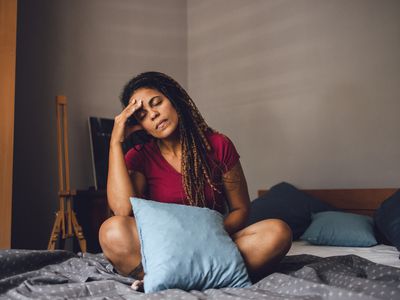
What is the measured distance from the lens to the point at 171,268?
121cm

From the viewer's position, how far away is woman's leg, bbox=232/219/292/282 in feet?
4.49

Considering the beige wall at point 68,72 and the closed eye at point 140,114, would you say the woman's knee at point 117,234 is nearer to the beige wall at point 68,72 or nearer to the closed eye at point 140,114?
the closed eye at point 140,114

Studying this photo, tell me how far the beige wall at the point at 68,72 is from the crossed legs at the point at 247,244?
1782 millimetres

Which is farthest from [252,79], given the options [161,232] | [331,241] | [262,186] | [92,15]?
[161,232]

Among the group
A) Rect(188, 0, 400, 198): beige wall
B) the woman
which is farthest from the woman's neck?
Rect(188, 0, 400, 198): beige wall

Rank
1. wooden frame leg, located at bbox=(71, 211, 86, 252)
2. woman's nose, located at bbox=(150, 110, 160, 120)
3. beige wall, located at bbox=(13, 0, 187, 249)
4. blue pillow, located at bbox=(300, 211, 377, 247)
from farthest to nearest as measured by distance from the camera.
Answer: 1. beige wall, located at bbox=(13, 0, 187, 249)
2. wooden frame leg, located at bbox=(71, 211, 86, 252)
3. blue pillow, located at bbox=(300, 211, 377, 247)
4. woman's nose, located at bbox=(150, 110, 160, 120)

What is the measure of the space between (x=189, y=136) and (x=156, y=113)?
16 centimetres

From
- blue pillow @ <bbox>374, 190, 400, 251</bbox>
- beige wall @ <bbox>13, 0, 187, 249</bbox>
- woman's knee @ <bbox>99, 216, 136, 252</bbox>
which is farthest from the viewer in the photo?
beige wall @ <bbox>13, 0, 187, 249</bbox>

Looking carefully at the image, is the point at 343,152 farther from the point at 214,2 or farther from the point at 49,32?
the point at 49,32

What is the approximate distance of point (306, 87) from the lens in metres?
3.10

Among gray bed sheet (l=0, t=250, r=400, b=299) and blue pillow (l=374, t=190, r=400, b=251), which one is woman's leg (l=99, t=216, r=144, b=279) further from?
blue pillow (l=374, t=190, r=400, b=251)

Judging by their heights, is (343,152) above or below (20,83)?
below

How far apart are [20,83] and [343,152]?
7.22 ft

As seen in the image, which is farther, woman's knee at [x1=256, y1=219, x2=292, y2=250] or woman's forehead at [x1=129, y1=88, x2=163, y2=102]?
woman's forehead at [x1=129, y1=88, x2=163, y2=102]
